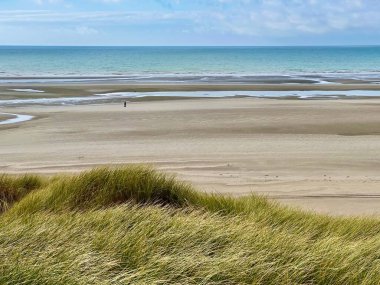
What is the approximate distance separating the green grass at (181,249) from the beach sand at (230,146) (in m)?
4.71

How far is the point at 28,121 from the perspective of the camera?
21.6m

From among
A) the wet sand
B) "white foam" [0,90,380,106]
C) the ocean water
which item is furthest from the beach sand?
the ocean water

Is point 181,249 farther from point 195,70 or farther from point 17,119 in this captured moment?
point 195,70

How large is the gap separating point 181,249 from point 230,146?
1213 cm

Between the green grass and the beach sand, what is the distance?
4.71 m

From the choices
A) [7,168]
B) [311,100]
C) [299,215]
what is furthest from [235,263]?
[311,100]

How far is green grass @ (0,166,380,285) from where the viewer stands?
3.91m

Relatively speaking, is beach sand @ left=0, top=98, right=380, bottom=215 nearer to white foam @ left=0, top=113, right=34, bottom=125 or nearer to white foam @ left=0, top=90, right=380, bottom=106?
white foam @ left=0, top=113, right=34, bottom=125

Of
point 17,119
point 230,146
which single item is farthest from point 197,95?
point 230,146

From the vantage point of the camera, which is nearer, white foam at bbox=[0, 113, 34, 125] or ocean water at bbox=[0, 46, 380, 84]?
white foam at bbox=[0, 113, 34, 125]

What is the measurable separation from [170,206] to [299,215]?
1.72 metres

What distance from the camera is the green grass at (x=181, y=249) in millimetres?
3906

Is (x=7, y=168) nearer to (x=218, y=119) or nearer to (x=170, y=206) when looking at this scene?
(x=170, y=206)

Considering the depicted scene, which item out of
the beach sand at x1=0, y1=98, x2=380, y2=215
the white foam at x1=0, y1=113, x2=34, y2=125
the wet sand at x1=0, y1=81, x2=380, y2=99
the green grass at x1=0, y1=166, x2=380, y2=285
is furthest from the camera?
the wet sand at x1=0, y1=81, x2=380, y2=99
